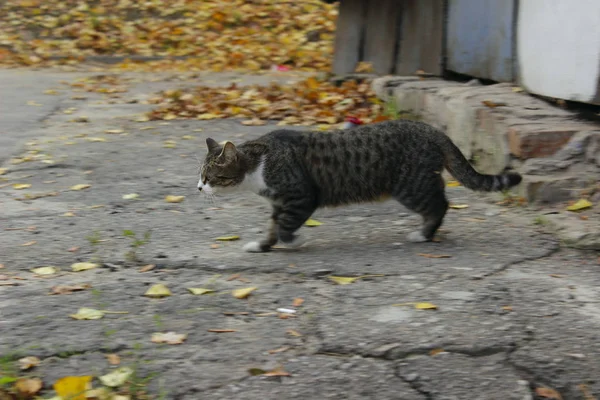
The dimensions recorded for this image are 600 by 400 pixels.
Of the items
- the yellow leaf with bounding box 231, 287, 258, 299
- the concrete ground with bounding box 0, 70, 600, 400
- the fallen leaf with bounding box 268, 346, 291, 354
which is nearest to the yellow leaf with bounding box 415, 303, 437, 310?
the concrete ground with bounding box 0, 70, 600, 400

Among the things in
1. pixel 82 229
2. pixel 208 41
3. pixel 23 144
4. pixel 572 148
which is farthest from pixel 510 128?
pixel 208 41

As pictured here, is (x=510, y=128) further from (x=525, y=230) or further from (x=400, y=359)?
(x=400, y=359)

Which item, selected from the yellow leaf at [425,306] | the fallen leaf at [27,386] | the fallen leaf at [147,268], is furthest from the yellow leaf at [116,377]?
the yellow leaf at [425,306]

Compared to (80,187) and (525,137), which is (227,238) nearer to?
(80,187)

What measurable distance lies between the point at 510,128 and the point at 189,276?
2.52 meters

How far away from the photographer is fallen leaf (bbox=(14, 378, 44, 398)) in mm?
3027

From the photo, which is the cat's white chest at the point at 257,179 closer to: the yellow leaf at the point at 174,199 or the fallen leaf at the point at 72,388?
the yellow leaf at the point at 174,199

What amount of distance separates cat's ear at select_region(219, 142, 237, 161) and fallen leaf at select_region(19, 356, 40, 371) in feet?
5.90

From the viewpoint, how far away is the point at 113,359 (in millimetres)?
3281

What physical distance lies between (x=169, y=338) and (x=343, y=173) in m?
1.72

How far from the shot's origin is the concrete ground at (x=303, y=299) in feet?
10.5

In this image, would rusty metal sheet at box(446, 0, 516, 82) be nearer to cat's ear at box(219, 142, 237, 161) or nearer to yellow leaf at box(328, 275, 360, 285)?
cat's ear at box(219, 142, 237, 161)

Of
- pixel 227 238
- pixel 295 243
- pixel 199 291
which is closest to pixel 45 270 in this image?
pixel 199 291

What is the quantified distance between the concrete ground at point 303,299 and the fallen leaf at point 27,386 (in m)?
0.05
